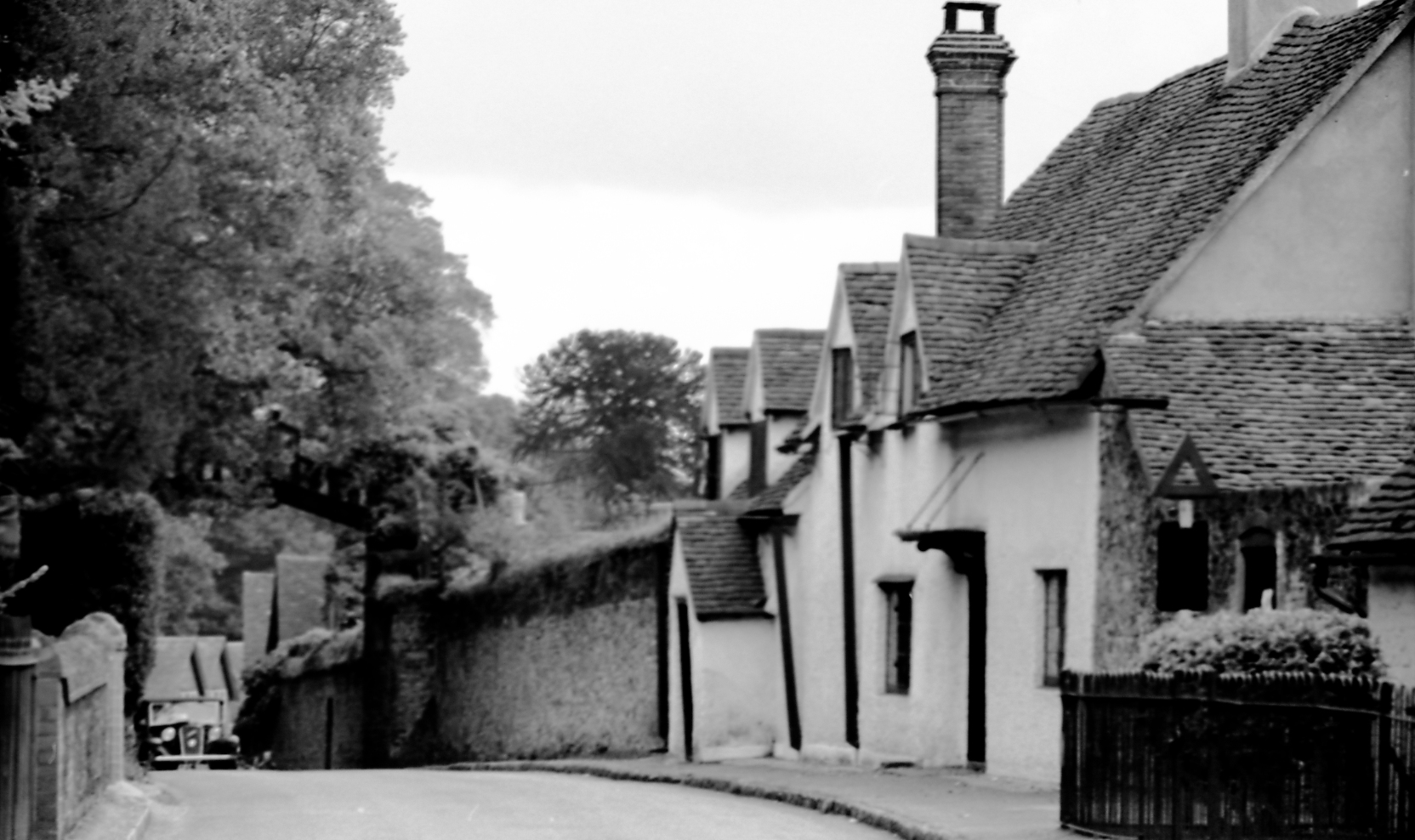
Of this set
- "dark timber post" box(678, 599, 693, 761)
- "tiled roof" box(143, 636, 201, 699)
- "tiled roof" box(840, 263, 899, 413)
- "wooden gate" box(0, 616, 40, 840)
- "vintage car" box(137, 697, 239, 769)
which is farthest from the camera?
"tiled roof" box(143, 636, 201, 699)

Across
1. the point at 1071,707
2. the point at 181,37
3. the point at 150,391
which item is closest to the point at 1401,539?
the point at 1071,707

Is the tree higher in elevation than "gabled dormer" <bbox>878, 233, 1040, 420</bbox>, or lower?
higher

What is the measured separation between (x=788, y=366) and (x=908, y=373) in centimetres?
854

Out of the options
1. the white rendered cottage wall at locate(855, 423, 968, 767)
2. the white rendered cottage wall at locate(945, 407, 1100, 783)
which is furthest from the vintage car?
the white rendered cottage wall at locate(945, 407, 1100, 783)

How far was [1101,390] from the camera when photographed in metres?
22.4

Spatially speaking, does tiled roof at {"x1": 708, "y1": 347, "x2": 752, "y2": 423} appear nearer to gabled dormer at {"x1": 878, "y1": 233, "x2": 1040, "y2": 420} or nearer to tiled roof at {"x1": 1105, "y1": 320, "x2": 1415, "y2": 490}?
gabled dormer at {"x1": 878, "y1": 233, "x2": 1040, "y2": 420}

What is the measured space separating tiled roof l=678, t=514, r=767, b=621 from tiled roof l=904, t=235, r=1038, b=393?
7.78 m

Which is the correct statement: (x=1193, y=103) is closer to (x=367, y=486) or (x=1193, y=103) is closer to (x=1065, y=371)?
(x=1065, y=371)

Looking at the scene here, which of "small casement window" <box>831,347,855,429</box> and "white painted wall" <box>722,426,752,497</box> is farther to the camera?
"white painted wall" <box>722,426,752,497</box>

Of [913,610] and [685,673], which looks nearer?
[913,610]

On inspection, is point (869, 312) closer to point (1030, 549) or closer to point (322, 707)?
point (1030, 549)

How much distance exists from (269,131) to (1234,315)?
12027mm

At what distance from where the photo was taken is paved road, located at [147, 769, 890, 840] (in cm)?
1816

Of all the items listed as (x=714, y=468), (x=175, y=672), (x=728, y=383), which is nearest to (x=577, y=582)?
(x=714, y=468)
